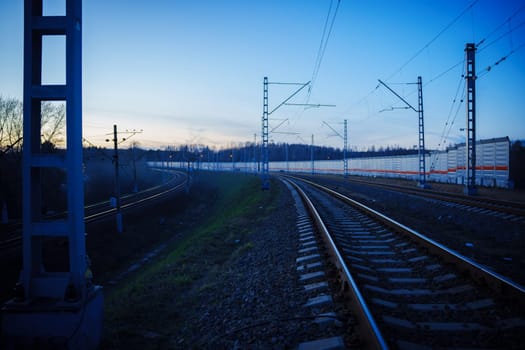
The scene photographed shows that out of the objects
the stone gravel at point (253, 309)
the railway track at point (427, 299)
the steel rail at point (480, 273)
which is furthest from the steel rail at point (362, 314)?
the steel rail at point (480, 273)

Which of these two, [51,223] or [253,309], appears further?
[253,309]

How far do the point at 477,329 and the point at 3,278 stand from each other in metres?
17.8

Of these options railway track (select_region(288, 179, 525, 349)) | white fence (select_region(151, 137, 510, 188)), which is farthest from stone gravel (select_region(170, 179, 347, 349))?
white fence (select_region(151, 137, 510, 188))

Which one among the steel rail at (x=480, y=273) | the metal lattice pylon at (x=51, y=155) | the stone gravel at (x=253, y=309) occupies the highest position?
the metal lattice pylon at (x=51, y=155)

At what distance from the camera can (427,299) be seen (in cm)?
474

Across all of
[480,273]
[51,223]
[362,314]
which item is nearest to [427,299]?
[480,273]

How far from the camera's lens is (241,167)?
3711 inches

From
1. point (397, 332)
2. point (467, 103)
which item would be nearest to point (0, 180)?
point (397, 332)

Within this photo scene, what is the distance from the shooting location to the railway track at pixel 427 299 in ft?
11.7

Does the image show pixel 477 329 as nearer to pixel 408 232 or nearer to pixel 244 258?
pixel 408 232

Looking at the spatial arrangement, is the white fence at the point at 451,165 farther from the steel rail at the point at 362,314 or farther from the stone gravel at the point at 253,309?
the steel rail at the point at 362,314

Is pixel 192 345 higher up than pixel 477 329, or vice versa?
pixel 477 329

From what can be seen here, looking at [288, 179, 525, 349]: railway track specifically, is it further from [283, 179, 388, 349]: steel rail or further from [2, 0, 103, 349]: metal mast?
[2, 0, 103, 349]: metal mast

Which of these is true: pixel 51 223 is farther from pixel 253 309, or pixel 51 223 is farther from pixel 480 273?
pixel 480 273
